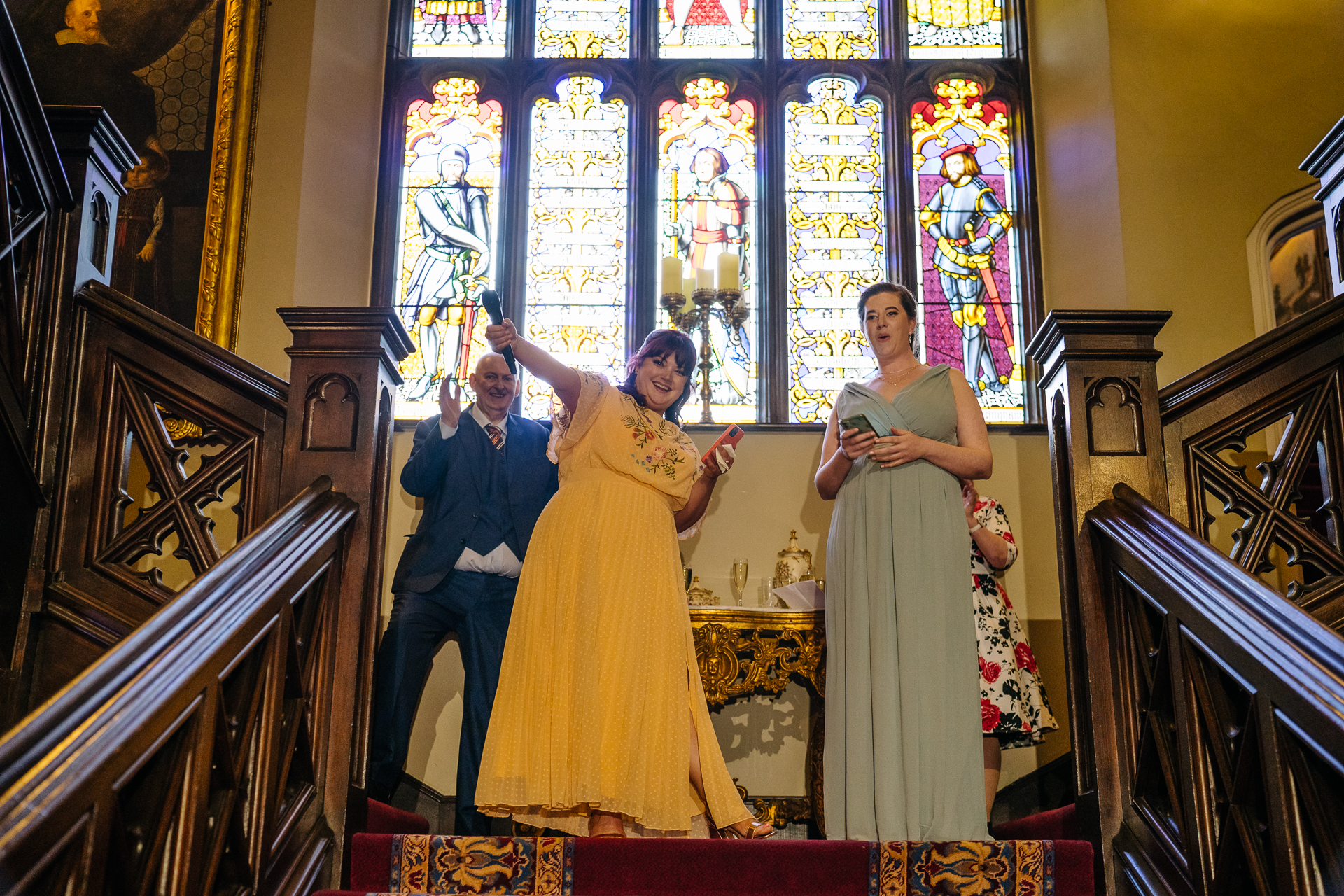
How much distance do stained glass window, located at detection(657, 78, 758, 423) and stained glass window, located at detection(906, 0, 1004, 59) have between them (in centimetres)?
95

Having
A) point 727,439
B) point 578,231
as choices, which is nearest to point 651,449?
point 727,439

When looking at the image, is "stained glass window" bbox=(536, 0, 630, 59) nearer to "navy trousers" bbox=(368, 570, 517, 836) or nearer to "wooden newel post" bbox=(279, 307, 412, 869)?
"navy trousers" bbox=(368, 570, 517, 836)

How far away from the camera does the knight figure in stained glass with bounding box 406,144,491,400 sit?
5.71m

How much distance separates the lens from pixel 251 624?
7.93 ft

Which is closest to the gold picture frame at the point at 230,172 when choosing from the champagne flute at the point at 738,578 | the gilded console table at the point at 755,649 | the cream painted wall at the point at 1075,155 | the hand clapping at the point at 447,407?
the hand clapping at the point at 447,407

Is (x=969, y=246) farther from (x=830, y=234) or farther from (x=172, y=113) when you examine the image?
(x=172, y=113)

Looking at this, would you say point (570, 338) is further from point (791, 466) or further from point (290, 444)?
point (290, 444)

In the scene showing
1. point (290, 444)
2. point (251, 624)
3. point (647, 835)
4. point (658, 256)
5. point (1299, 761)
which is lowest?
point (647, 835)

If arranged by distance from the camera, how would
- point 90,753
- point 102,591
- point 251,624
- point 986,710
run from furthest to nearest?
point 986,710, point 102,591, point 251,624, point 90,753

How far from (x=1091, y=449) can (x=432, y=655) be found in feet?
7.24

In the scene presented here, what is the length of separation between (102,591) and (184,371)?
0.57m

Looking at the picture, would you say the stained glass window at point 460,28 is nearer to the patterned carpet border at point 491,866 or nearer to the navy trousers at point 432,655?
the navy trousers at point 432,655

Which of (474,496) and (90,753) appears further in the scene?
(474,496)

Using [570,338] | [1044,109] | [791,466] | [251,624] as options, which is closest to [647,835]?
[251,624]
